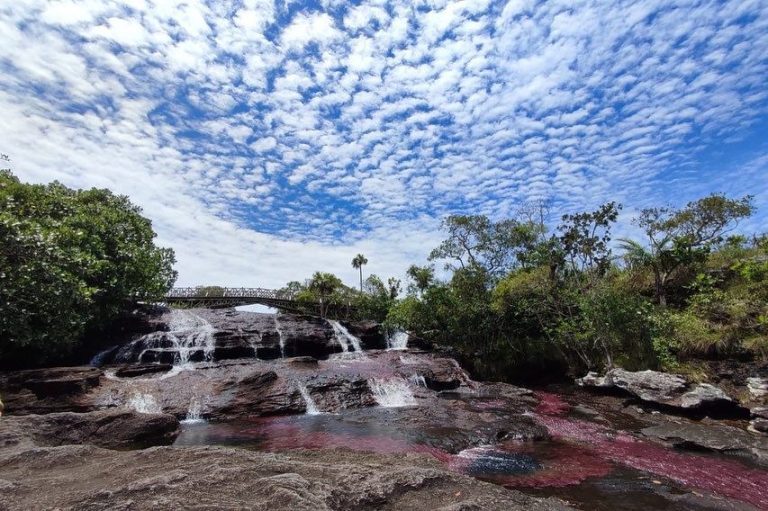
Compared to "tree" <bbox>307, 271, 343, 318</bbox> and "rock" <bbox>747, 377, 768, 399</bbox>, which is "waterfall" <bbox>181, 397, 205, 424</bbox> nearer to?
"rock" <bbox>747, 377, 768, 399</bbox>

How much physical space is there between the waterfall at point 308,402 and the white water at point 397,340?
15.6 metres

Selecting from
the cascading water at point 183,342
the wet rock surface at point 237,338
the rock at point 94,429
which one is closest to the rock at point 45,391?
the rock at point 94,429

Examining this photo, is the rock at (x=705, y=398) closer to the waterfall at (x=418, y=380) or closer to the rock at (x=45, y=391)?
the waterfall at (x=418, y=380)

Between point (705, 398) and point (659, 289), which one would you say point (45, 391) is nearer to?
point (705, 398)

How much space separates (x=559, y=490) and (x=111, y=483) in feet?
24.3

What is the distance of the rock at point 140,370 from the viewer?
16.7 m

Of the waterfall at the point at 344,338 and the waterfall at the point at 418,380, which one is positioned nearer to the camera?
the waterfall at the point at 418,380

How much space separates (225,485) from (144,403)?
42.8 feet

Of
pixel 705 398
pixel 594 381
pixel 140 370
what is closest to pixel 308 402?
pixel 140 370

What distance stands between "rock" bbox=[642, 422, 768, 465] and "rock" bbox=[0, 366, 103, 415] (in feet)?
58.5

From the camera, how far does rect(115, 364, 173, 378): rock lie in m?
16.7

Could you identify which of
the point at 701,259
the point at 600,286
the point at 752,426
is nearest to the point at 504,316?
the point at 600,286

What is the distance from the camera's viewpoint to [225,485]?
11.9 ft

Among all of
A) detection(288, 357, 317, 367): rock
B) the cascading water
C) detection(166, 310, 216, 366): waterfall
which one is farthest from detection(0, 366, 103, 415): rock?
detection(288, 357, 317, 367): rock
